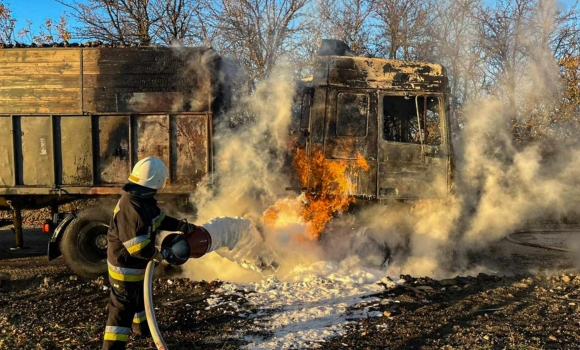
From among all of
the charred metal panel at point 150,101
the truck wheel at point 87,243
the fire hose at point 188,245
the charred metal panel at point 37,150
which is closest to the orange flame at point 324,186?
the fire hose at point 188,245

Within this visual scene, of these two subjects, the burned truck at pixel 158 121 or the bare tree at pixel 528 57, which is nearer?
the burned truck at pixel 158 121

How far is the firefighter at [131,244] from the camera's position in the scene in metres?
3.69

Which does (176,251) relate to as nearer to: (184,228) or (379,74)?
(184,228)

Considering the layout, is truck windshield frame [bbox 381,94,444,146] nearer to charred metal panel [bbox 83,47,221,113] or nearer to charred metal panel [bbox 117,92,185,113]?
charred metal panel [bbox 83,47,221,113]

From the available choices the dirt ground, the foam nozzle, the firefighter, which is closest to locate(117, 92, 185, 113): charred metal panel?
the dirt ground

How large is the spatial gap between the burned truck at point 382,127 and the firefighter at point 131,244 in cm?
288

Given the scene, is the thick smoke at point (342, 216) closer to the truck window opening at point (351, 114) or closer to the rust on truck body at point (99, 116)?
the rust on truck body at point (99, 116)

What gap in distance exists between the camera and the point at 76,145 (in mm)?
6355

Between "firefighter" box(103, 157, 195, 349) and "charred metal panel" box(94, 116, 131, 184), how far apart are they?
8.78 ft

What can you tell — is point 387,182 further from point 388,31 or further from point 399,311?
point 388,31

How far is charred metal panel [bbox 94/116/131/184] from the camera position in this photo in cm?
636

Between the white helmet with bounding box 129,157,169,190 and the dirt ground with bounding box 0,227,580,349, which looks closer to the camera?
the white helmet with bounding box 129,157,169,190

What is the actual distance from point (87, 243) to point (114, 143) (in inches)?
62.0

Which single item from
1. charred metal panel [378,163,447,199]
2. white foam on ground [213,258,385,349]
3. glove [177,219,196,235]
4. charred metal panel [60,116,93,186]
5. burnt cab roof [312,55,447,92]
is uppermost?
burnt cab roof [312,55,447,92]
